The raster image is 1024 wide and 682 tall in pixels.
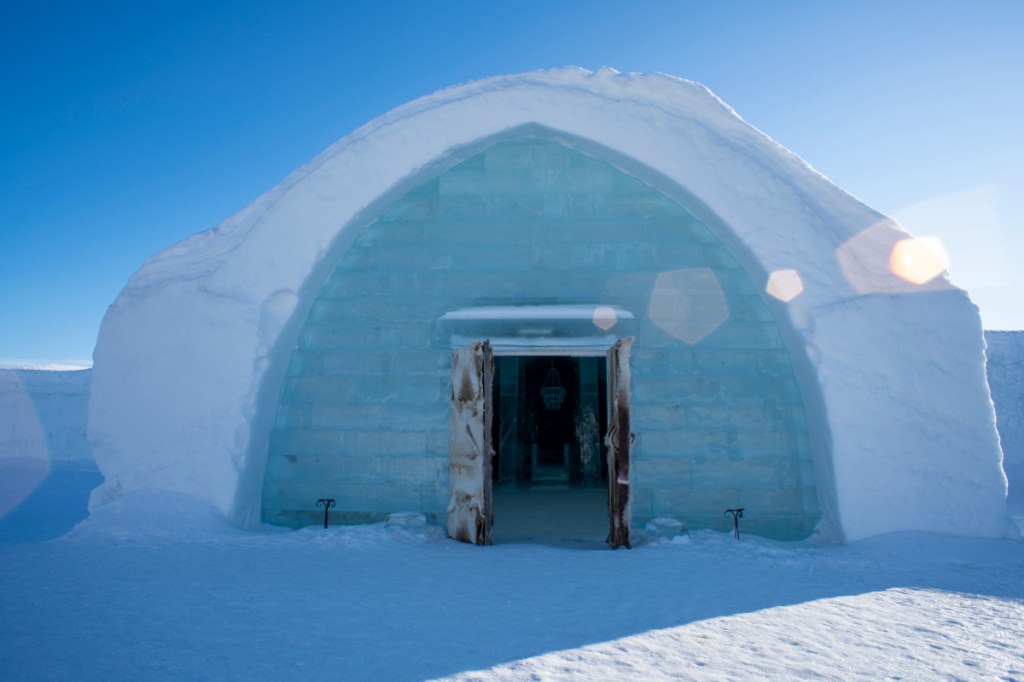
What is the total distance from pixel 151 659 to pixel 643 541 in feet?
12.1

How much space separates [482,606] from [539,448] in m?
8.63

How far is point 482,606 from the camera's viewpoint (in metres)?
3.14

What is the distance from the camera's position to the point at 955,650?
8.61ft

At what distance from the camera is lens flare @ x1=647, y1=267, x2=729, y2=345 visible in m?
5.30

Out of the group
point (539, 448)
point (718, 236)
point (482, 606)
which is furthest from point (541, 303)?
point (539, 448)

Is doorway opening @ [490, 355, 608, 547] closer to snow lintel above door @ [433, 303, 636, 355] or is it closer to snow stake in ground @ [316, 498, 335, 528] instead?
snow stake in ground @ [316, 498, 335, 528]

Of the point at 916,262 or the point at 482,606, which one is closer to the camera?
the point at 482,606

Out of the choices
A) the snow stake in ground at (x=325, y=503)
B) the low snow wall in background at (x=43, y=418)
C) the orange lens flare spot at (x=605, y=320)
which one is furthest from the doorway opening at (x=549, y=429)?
the low snow wall in background at (x=43, y=418)

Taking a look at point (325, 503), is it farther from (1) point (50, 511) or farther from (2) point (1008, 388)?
(2) point (1008, 388)

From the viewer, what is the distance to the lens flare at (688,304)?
17.4 ft

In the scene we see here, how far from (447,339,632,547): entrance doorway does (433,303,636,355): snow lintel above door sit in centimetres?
23

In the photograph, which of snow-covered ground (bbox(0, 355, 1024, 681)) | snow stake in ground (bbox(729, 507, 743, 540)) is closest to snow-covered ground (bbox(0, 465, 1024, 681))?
snow-covered ground (bbox(0, 355, 1024, 681))

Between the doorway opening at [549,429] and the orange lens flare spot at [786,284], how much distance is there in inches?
197

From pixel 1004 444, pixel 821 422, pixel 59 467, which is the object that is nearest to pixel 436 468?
pixel 821 422
